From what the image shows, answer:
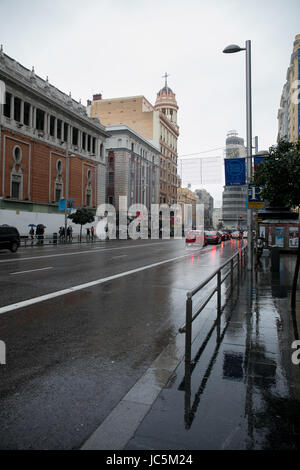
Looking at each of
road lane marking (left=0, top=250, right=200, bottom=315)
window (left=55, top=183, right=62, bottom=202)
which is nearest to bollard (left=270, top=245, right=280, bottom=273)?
road lane marking (left=0, top=250, right=200, bottom=315)

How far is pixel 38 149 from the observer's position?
39.5m

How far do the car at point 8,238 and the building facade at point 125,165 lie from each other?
1521 inches

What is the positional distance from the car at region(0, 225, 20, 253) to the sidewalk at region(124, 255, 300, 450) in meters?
18.7

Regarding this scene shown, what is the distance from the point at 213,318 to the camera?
20.6 ft

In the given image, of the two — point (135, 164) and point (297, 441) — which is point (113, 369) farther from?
point (135, 164)

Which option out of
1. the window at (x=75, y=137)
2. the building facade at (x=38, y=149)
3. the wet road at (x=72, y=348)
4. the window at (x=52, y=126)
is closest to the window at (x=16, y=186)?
the building facade at (x=38, y=149)

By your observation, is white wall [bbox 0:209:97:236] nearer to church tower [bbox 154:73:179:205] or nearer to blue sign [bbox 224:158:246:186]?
blue sign [bbox 224:158:246:186]

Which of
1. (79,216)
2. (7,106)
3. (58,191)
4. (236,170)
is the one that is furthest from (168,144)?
(236,170)

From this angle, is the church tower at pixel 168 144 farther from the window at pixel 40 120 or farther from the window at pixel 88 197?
the window at pixel 40 120

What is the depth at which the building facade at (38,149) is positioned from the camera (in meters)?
35.0

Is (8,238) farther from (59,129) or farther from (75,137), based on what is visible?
(75,137)

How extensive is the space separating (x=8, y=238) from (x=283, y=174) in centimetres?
1736
